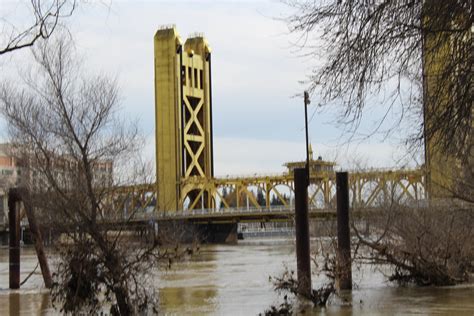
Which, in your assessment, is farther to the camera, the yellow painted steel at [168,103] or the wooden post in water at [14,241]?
the yellow painted steel at [168,103]

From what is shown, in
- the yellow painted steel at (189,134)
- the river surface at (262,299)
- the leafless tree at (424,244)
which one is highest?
the yellow painted steel at (189,134)

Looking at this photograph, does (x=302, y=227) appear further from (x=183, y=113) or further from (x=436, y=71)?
(x=183, y=113)

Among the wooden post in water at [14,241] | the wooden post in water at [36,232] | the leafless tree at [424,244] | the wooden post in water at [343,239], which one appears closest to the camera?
the wooden post in water at [343,239]

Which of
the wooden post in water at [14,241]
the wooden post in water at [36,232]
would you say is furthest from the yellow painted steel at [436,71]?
the wooden post in water at [14,241]

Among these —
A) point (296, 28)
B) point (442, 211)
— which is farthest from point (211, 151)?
point (296, 28)

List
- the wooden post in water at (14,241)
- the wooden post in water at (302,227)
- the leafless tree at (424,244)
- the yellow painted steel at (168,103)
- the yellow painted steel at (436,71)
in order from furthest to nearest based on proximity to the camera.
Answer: the yellow painted steel at (168,103) < the wooden post in water at (14,241) < the leafless tree at (424,244) < the wooden post in water at (302,227) < the yellow painted steel at (436,71)

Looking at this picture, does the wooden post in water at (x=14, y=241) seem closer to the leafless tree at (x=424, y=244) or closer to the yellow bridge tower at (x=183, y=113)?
the leafless tree at (x=424, y=244)

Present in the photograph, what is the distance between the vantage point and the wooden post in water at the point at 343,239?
22500 millimetres

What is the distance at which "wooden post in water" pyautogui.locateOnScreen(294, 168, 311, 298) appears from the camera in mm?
20844

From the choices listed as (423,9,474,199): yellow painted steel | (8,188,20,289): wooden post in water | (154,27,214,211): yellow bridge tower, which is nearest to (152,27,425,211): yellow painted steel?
(154,27,214,211): yellow bridge tower

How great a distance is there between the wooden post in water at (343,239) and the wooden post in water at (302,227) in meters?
1.43

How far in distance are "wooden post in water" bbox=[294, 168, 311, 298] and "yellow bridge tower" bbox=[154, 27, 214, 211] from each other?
8075 centimetres

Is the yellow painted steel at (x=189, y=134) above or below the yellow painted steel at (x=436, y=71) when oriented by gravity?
above

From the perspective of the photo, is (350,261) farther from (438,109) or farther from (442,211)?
(438,109)
